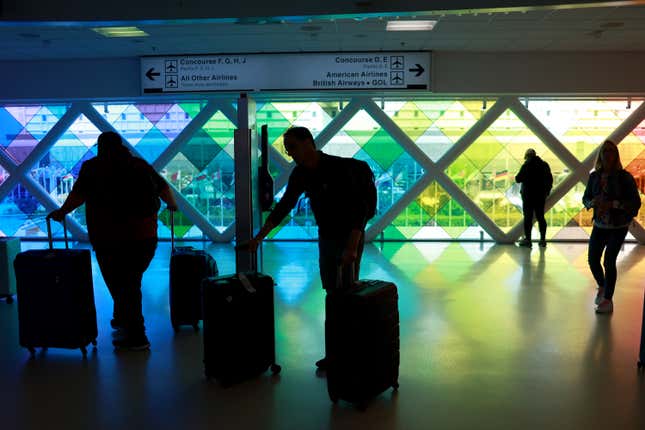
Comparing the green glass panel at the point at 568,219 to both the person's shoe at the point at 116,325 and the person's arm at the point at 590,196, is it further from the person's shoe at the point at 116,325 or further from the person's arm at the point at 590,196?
the person's shoe at the point at 116,325

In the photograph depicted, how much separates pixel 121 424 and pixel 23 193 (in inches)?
397

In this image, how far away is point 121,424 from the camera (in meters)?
3.11

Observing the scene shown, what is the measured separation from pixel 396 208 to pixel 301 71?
10.9 feet

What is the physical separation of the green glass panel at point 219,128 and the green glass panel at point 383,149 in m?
2.79

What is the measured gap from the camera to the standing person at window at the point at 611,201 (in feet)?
16.5

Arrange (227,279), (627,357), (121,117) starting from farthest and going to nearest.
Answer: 1. (121,117)
2. (627,357)
3. (227,279)

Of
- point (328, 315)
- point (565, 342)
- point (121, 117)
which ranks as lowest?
point (565, 342)

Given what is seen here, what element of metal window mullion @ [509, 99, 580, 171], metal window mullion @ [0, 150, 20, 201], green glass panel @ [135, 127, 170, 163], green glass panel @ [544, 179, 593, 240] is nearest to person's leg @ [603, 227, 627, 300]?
metal window mullion @ [509, 99, 580, 171]

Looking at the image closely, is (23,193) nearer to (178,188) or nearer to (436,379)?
(178,188)

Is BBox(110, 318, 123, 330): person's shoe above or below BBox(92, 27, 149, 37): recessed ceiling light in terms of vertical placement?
below

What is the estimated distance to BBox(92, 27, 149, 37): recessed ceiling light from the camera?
312 inches

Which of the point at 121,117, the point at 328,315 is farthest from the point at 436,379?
the point at 121,117

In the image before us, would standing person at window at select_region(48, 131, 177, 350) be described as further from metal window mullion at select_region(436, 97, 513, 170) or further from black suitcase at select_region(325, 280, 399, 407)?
metal window mullion at select_region(436, 97, 513, 170)

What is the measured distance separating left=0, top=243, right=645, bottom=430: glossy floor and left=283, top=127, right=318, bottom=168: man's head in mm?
1495
